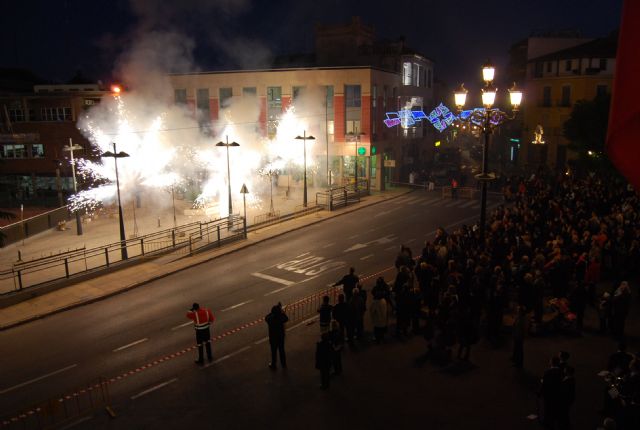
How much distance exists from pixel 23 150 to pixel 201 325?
39.0m

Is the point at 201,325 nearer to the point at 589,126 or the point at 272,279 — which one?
the point at 272,279

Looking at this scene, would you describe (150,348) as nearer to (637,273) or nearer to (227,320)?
(227,320)

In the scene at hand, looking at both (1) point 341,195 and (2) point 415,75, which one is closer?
(1) point 341,195

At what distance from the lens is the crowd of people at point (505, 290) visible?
1124 cm

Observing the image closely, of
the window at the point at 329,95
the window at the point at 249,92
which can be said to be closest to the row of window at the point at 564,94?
the window at the point at 329,95

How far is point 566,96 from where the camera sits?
49094 millimetres

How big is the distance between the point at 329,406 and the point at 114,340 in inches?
276

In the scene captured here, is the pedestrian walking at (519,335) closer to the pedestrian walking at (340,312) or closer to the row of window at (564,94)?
the pedestrian walking at (340,312)

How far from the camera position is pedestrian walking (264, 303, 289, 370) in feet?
36.6

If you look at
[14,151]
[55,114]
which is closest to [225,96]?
[55,114]

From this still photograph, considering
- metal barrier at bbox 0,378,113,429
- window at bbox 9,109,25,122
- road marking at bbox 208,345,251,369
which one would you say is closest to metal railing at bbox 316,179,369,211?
road marking at bbox 208,345,251,369

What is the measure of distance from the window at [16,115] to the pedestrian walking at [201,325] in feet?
128

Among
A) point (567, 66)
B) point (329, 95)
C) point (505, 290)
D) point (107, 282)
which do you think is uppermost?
point (567, 66)

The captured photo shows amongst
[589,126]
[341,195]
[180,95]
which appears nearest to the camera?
[341,195]
